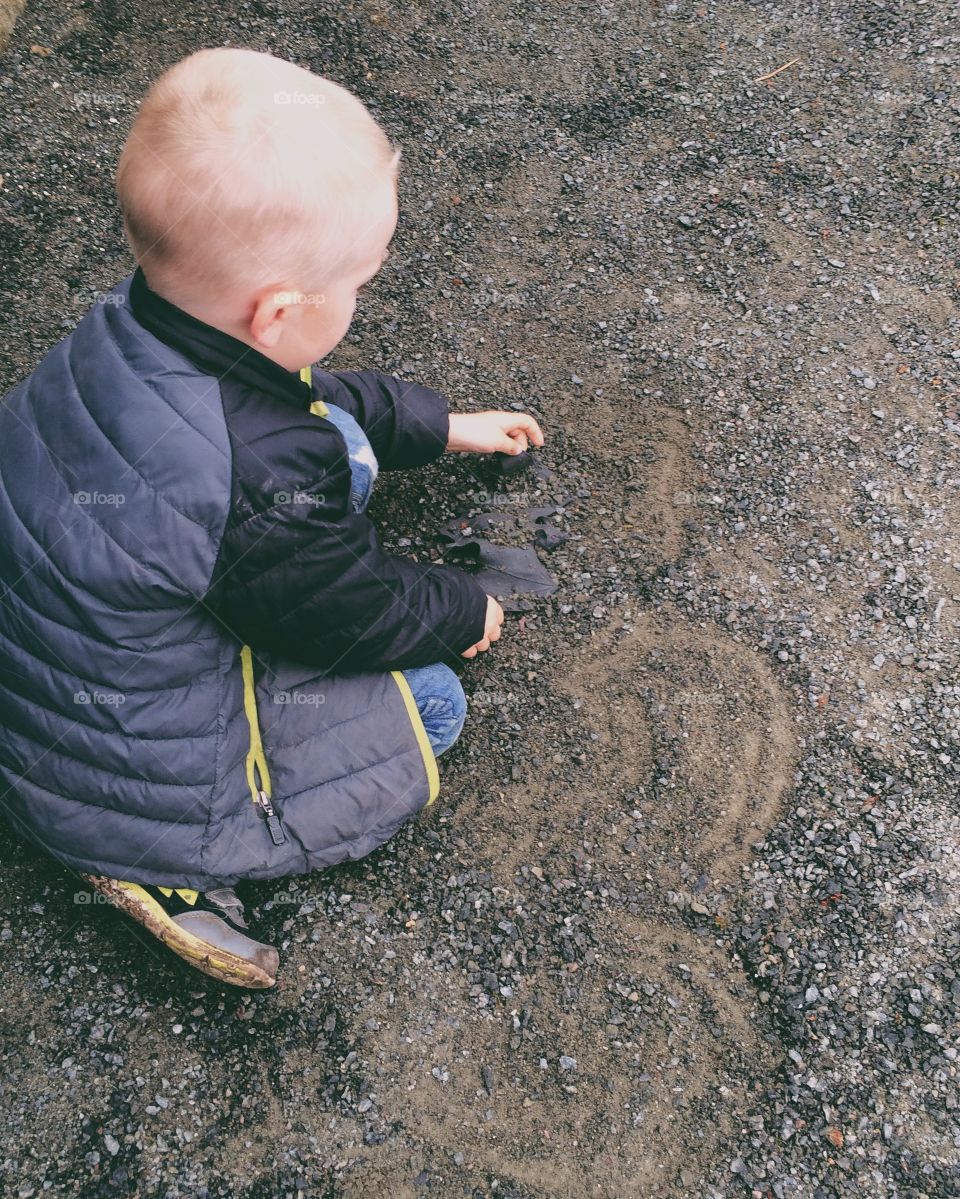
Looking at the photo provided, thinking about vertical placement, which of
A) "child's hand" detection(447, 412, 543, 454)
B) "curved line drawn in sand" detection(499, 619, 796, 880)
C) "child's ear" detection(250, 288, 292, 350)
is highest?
"child's ear" detection(250, 288, 292, 350)

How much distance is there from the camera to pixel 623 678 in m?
2.76

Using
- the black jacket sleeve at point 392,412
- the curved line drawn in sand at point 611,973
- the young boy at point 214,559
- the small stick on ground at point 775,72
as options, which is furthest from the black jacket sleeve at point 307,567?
the small stick on ground at point 775,72

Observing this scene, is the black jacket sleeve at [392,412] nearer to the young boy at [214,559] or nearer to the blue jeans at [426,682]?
the blue jeans at [426,682]

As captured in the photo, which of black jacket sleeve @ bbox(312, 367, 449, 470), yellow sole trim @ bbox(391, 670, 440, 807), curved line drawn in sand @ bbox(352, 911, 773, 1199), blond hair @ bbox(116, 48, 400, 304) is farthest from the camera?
black jacket sleeve @ bbox(312, 367, 449, 470)

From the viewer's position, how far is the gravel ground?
7.13 feet

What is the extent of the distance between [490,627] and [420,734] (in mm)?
383

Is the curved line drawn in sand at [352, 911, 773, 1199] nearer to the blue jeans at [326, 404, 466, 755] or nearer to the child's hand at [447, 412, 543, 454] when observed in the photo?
the blue jeans at [326, 404, 466, 755]

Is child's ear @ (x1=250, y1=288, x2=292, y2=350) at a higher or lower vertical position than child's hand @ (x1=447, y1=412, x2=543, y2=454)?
higher

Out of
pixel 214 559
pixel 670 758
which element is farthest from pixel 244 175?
pixel 670 758

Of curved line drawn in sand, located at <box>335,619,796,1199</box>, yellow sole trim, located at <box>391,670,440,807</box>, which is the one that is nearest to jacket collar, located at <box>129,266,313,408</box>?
yellow sole trim, located at <box>391,670,440,807</box>

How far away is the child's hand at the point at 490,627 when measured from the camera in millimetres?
2588

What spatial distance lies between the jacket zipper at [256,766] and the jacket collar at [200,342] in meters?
0.64

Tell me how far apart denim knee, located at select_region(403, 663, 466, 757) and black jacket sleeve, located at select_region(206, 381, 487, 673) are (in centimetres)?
13

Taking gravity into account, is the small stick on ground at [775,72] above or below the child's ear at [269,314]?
above
